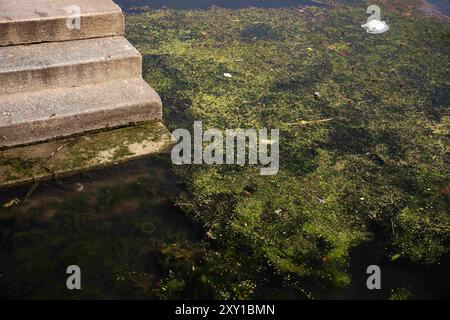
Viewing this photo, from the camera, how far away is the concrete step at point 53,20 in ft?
12.0

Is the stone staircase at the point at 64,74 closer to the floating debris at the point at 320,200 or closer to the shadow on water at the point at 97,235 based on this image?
the shadow on water at the point at 97,235

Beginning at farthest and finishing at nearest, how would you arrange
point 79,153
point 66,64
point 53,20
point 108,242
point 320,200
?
1. point 53,20
2. point 66,64
3. point 79,153
4. point 320,200
5. point 108,242

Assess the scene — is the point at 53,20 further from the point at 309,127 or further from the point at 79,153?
the point at 309,127

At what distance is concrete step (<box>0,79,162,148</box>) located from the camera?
329 centimetres

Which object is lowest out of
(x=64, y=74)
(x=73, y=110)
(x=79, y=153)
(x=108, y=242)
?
(x=108, y=242)

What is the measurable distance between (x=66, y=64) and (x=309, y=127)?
7.35ft

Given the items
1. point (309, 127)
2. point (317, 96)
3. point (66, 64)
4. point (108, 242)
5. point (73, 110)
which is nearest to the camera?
point (108, 242)

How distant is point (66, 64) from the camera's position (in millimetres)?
3619

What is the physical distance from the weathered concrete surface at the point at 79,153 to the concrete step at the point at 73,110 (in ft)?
0.25

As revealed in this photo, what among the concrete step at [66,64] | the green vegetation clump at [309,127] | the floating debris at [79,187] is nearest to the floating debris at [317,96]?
the green vegetation clump at [309,127]

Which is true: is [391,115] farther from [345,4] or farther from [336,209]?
[345,4]

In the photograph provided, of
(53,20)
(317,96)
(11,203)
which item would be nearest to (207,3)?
(317,96)

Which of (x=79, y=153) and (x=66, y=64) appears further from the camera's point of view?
(x=66, y=64)
